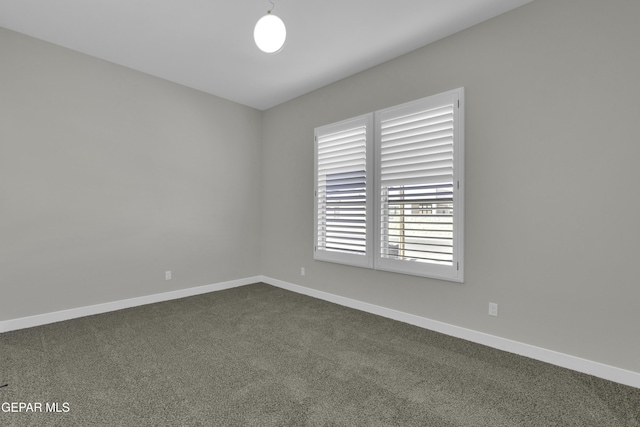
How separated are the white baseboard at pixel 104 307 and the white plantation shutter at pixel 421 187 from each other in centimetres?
252

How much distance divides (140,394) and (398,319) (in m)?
2.41

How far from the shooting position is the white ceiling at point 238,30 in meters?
2.52

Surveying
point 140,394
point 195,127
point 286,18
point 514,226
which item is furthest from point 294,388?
point 195,127

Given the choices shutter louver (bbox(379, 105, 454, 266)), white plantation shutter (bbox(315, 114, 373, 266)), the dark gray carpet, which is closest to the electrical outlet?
the dark gray carpet

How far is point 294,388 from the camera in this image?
1979 millimetres

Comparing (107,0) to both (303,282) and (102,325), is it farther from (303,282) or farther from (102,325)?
(303,282)

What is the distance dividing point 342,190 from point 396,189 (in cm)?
79

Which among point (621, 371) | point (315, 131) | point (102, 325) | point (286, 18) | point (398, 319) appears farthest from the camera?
point (315, 131)

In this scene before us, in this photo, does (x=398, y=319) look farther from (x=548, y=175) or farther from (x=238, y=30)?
(x=238, y=30)

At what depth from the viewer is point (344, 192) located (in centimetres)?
384

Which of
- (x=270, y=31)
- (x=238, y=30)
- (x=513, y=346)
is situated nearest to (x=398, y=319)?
(x=513, y=346)

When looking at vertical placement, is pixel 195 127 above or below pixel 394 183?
above

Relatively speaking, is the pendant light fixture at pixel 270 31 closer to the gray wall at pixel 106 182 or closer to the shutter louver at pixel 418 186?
the shutter louver at pixel 418 186

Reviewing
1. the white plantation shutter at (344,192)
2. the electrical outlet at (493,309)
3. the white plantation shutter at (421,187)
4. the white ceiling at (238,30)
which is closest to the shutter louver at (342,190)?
the white plantation shutter at (344,192)
